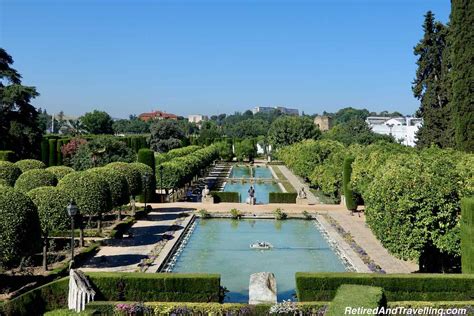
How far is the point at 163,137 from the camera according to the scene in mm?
66875

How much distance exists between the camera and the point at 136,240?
67.2 feet

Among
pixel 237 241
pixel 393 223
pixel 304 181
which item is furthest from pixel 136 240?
pixel 304 181

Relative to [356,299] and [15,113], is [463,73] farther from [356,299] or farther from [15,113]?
[15,113]

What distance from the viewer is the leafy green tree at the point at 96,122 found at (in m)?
111

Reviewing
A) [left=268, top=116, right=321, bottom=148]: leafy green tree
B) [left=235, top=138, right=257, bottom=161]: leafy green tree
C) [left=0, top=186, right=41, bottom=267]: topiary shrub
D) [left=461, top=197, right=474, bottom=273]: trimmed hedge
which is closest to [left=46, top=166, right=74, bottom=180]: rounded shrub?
[left=0, top=186, right=41, bottom=267]: topiary shrub

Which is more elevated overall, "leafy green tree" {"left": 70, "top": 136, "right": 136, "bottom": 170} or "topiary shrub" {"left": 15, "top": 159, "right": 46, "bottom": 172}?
"leafy green tree" {"left": 70, "top": 136, "right": 136, "bottom": 170}

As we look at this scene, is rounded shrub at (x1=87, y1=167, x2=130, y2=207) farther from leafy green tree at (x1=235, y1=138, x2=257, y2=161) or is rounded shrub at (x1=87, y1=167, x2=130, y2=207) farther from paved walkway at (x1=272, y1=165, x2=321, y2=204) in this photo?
leafy green tree at (x1=235, y1=138, x2=257, y2=161)

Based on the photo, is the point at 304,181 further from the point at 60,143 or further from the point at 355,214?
the point at 60,143

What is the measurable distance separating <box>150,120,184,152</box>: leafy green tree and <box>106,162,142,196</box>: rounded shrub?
39509 millimetres

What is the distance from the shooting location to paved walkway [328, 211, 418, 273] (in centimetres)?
1672

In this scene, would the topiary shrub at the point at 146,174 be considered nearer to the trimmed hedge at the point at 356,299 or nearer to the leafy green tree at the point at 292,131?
the trimmed hedge at the point at 356,299

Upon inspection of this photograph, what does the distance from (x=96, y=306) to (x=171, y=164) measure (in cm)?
2179

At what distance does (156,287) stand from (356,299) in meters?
5.37

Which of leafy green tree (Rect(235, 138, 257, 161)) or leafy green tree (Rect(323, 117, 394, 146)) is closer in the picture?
leafy green tree (Rect(323, 117, 394, 146))
